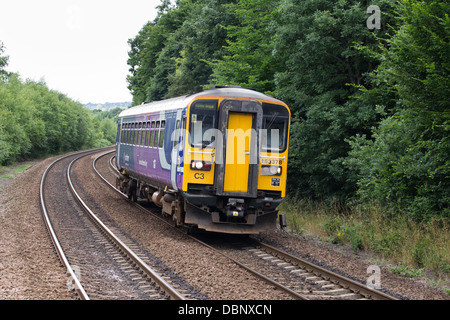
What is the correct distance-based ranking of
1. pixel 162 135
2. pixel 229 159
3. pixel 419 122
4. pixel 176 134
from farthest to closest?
pixel 162 135 < pixel 176 134 < pixel 419 122 < pixel 229 159

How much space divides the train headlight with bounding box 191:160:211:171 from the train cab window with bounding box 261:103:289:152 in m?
1.34

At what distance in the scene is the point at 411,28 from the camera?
427 inches

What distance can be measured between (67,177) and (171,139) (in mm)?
16228

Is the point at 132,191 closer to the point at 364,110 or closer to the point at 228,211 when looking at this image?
the point at 228,211

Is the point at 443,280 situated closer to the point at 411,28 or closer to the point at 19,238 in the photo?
the point at 411,28

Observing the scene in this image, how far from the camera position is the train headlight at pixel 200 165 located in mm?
11188

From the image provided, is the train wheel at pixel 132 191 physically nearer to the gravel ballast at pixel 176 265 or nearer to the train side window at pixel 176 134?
the gravel ballast at pixel 176 265

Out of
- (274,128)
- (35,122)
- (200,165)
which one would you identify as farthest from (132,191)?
(35,122)

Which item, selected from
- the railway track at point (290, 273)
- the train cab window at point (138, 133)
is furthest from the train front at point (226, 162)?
the train cab window at point (138, 133)

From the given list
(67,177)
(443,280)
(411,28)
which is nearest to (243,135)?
(411,28)

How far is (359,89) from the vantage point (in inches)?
599

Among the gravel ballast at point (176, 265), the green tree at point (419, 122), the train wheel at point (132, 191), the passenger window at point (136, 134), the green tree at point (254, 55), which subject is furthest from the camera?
the green tree at point (254, 55)

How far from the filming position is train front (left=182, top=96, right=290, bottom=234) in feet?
36.7

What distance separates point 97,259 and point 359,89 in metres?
9.22
